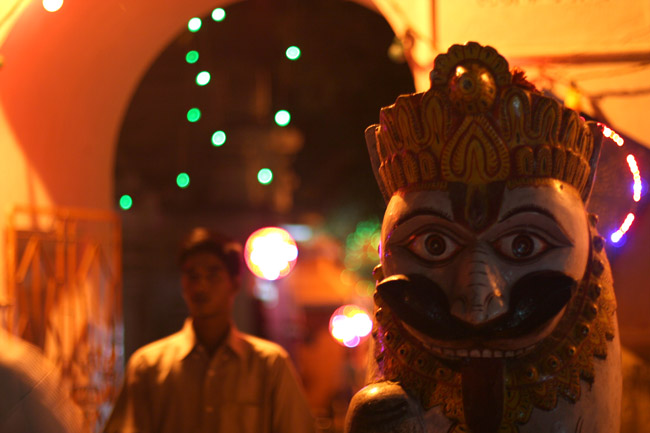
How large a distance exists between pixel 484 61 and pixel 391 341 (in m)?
0.88

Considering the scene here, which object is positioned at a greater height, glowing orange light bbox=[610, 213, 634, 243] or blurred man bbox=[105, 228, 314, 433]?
glowing orange light bbox=[610, 213, 634, 243]

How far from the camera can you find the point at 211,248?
402 cm

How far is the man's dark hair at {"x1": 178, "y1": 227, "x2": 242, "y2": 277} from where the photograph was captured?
13.2 ft

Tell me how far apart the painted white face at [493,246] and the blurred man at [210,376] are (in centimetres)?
157

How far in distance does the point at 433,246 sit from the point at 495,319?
0.29m

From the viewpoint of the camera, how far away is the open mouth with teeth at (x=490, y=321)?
7.69 feet

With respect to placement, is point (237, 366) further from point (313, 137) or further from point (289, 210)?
point (289, 210)

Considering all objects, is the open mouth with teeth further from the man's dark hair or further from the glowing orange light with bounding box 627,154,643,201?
the man's dark hair

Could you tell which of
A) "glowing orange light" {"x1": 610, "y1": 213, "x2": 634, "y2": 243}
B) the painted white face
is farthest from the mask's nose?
"glowing orange light" {"x1": 610, "y1": 213, "x2": 634, "y2": 243}

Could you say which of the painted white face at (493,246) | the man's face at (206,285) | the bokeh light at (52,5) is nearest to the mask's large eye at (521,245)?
the painted white face at (493,246)

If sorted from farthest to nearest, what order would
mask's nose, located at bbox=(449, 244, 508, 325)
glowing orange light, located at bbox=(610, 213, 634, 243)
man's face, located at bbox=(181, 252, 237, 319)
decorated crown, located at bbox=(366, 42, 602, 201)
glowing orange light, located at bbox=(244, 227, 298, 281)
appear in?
1. glowing orange light, located at bbox=(244, 227, 298, 281)
2. man's face, located at bbox=(181, 252, 237, 319)
3. glowing orange light, located at bbox=(610, 213, 634, 243)
4. decorated crown, located at bbox=(366, 42, 602, 201)
5. mask's nose, located at bbox=(449, 244, 508, 325)

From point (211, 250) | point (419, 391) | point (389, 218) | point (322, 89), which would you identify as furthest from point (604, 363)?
point (322, 89)

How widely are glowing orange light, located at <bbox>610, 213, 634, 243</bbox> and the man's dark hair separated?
1.79 metres

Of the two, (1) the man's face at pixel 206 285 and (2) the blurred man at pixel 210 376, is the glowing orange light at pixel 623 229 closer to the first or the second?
(2) the blurred man at pixel 210 376
